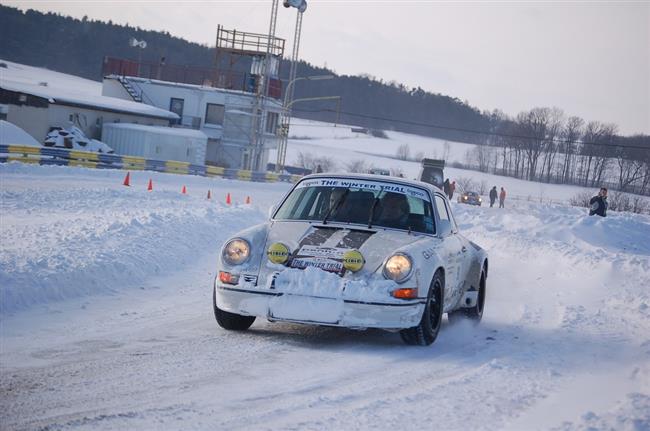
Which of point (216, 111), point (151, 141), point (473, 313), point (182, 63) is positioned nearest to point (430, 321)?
point (473, 313)

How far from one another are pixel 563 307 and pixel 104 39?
119109 millimetres

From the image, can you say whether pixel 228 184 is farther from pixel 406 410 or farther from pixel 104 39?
pixel 104 39

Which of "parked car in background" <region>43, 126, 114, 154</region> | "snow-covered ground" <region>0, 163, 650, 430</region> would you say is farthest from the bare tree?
"snow-covered ground" <region>0, 163, 650, 430</region>

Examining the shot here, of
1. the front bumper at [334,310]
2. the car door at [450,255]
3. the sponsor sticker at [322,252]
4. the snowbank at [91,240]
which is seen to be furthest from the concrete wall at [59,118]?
the front bumper at [334,310]

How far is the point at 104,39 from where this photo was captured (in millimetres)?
120125

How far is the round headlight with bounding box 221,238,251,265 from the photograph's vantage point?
23.2ft

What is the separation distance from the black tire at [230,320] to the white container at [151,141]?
4549 centimetres

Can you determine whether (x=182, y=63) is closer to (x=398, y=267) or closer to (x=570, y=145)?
(x=570, y=145)

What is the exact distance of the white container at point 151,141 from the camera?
51.5 m

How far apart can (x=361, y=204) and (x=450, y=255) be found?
103cm

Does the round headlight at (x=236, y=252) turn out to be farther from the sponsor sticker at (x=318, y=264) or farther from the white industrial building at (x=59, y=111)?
the white industrial building at (x=59, y=111)

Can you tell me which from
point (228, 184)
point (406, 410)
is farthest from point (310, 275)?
point (228, 184)

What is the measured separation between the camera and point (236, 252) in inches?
281

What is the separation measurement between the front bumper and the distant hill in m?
107
